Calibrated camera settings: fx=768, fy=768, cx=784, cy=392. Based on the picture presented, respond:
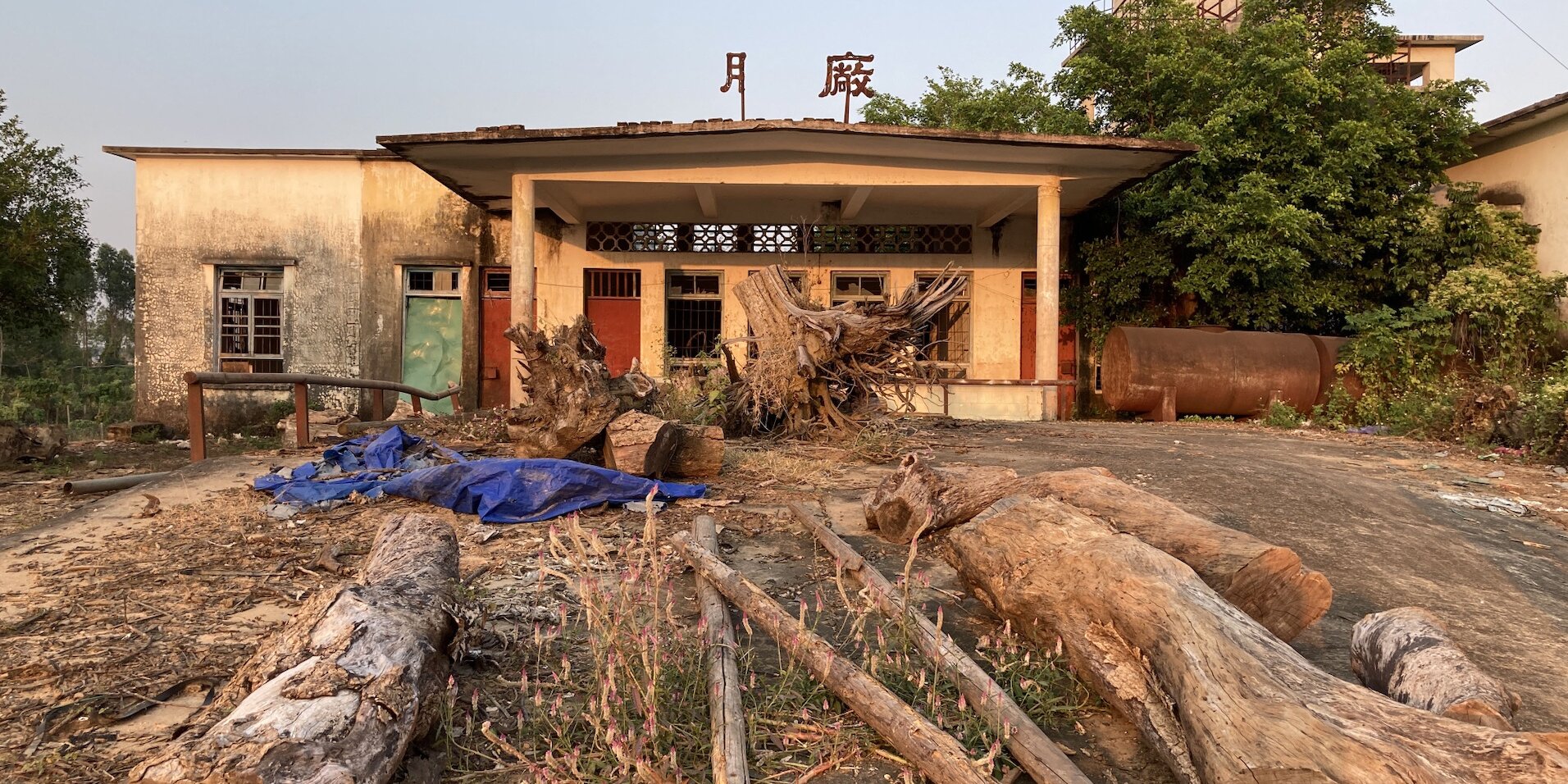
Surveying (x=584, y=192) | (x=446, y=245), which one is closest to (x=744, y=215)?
(x=584, y=192)

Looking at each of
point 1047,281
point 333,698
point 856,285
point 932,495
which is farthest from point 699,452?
point 856,285

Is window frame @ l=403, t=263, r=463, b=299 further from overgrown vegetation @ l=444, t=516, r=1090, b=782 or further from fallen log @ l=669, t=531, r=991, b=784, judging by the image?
fallen log @ l=669, t=531, r=991, b=784

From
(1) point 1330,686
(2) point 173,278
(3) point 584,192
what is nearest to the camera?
(1) point 1330,686

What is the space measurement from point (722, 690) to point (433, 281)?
11799mm

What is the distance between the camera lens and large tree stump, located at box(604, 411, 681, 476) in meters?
5.25

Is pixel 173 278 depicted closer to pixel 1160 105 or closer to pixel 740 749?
pixel 740 749

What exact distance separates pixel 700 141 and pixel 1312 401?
342 inches

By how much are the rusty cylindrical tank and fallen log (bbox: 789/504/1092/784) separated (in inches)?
319

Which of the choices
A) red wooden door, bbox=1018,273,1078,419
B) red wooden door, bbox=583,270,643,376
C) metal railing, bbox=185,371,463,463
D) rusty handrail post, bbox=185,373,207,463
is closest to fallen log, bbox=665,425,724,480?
metal railing, bbox=185,371,463,463

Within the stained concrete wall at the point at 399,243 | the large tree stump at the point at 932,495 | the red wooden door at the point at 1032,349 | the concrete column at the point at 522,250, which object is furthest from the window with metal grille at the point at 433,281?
the large tree stump at the point at 932,495

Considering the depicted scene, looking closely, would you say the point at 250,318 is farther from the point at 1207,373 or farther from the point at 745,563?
the point at 1207,373

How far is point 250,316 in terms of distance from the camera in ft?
39.8

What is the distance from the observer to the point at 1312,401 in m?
10.2

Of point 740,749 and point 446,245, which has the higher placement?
point 446,245
